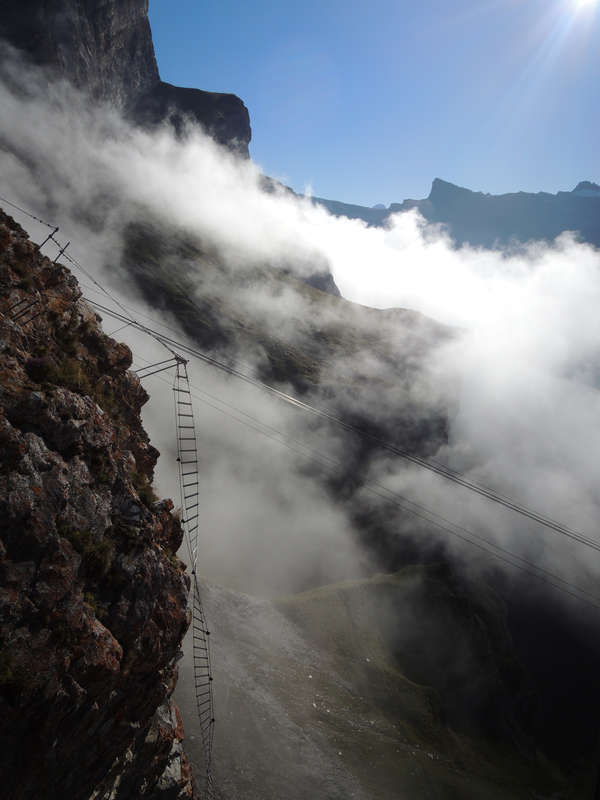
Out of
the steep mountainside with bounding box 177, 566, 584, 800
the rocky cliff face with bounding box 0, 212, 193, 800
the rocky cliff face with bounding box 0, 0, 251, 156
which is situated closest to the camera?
the rocky cliff face with bounding box 0, 212, 193, 800

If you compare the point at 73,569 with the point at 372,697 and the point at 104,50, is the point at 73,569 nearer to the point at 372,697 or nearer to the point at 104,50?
the point at 372,697

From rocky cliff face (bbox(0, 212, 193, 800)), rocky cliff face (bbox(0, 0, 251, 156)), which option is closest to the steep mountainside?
rocky cliff face (bbox(0, 212, 193, 800))

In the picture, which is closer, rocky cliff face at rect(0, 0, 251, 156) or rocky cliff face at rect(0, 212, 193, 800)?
rocky cliff face at rect(0, 212, 193, 800)

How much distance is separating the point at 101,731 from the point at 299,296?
11531cm

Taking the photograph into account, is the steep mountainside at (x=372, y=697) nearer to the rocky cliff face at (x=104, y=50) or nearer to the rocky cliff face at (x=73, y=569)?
the rocky cliff face at (x=73, y=569)

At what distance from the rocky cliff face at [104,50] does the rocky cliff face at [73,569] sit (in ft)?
410

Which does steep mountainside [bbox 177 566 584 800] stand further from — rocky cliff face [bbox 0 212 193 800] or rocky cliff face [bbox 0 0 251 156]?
rocky cliff face [bbox 0 0 251 156]

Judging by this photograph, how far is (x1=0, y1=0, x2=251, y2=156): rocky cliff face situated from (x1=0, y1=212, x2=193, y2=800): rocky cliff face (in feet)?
410

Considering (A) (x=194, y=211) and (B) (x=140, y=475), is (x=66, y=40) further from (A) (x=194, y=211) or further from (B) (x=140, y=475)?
(B) (x=140, y=475)

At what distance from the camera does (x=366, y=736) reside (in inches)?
1570

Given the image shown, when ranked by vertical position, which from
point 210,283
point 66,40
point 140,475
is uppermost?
point 66,40

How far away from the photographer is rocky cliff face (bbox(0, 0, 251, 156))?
99.9 metres

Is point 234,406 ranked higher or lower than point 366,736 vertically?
higher

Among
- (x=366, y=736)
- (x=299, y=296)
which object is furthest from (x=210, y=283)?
(x=366, y=736)
